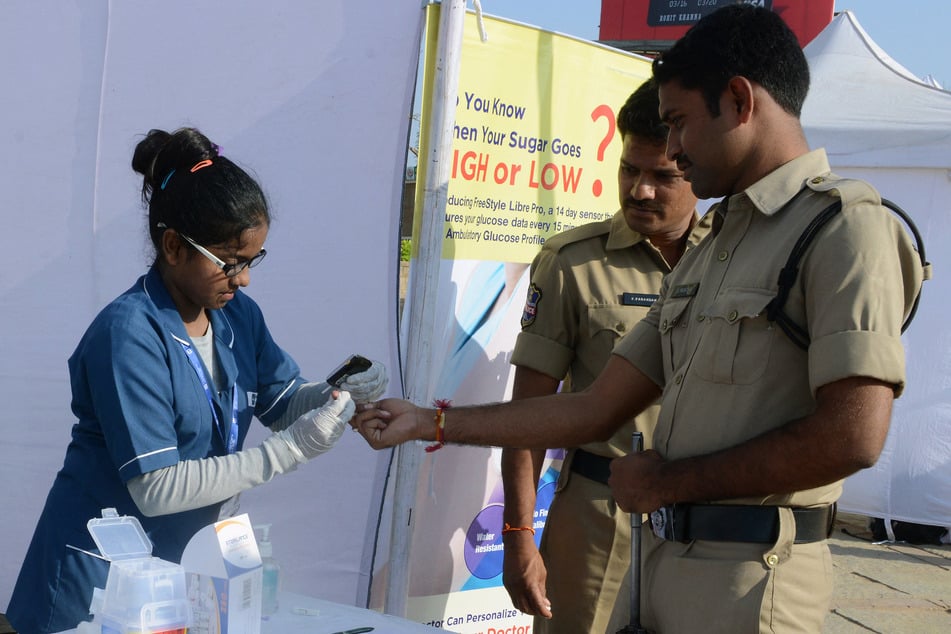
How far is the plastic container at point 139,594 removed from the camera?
59.6 inches

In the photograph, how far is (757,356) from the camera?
1705mm

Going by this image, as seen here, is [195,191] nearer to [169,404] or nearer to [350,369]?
[169,404]

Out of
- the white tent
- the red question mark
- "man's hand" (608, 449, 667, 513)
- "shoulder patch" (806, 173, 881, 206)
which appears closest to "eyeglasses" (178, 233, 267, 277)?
"man's hand" (608, 449, 667, 513)

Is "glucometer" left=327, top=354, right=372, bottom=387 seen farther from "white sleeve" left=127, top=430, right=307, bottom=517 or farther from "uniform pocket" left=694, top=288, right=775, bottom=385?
"uniform pocket" left=694, top=288, right=775, bottom=385

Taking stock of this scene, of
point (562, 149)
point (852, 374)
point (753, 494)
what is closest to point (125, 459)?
point (753, 494)

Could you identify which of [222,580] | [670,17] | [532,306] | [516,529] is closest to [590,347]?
[532,306]

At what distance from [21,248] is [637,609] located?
86.0 inches

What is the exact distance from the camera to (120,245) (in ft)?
9.82

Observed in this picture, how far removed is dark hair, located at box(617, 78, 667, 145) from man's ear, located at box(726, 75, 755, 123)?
2.45 ft

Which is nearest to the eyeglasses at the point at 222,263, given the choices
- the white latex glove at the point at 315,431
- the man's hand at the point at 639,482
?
the white latex glove at the point at 315,431

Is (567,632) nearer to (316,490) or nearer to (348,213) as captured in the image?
(316,490)

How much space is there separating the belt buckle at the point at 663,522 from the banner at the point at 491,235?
1.46m

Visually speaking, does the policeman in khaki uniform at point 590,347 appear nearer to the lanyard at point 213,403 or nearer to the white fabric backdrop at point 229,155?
the white fabric backdrop at point 229,155

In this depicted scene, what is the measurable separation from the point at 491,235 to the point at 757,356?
5.64 ft
